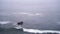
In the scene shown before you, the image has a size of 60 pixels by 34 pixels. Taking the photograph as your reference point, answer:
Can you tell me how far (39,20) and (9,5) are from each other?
2.79m

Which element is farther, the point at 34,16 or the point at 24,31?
the point at 34,16

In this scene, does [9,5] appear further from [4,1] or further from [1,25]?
[1,25]

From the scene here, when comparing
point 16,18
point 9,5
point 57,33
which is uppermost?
point 9,5

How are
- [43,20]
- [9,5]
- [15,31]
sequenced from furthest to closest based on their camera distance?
[9,5], [43,20], [15,31]

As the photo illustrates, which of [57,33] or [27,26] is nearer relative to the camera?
[57,33]

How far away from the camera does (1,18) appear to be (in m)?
6.07

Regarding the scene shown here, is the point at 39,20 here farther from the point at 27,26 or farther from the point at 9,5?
the point at 9,5

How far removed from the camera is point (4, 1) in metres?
8.41

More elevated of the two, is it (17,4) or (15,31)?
(17,4)

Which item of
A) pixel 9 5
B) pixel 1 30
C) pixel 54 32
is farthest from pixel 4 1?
pixel 54 32

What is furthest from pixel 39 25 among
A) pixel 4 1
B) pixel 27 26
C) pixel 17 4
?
pixel 4 1

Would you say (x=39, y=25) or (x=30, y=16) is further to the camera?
(x=30, y=16)

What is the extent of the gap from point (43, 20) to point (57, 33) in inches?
49.9

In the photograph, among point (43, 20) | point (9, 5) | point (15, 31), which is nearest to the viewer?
point (15, 31)
